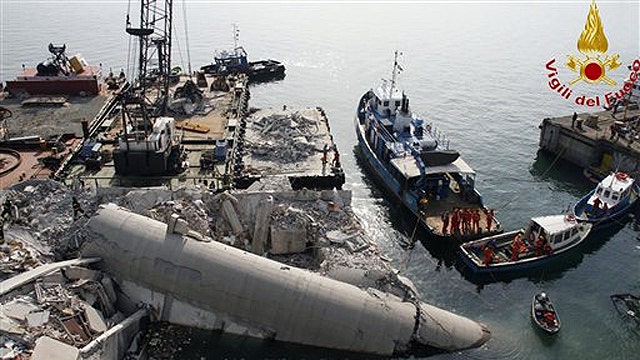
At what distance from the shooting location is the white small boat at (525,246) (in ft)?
102

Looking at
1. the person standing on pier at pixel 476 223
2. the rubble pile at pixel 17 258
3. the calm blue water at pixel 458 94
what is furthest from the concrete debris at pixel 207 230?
the person standing on pier at pixel 476 223

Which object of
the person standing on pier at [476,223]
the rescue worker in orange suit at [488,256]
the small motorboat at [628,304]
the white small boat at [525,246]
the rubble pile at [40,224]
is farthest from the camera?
the person standing on pier at [476,223]

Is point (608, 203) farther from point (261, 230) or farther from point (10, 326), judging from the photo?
point (10, 326)

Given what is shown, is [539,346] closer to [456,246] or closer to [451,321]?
[451,321]

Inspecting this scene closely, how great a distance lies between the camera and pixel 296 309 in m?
25.2

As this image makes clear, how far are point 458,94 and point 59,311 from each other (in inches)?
2454

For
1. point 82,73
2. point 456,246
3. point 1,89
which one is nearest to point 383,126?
point 456,246

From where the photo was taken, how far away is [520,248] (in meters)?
32.0

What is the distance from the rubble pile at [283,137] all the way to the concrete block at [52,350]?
22140mm

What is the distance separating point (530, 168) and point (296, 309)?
32766mm

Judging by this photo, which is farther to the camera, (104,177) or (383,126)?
(383,126)

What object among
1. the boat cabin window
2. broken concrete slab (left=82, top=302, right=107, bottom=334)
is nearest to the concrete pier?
the boat cabin window

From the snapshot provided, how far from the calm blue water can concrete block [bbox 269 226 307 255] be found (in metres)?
5.85

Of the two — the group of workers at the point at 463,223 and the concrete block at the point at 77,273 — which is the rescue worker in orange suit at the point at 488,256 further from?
the concrete block at the point at 77,273
